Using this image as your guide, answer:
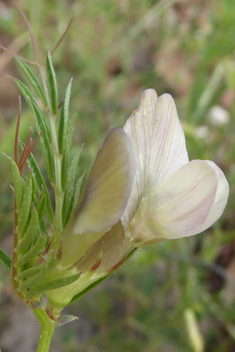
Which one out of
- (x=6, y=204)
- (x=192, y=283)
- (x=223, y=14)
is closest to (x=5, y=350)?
(x=6, y=204)

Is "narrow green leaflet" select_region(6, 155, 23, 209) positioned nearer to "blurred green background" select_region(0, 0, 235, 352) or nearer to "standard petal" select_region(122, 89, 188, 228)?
"standard petal" select_region(122, 89, 188, 228)

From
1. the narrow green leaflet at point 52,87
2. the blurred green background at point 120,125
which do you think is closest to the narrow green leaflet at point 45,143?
the narrow green leaflet at point 52,87

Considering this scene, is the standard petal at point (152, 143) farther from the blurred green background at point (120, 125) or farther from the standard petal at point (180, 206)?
the blurred green background at point (120, 125)

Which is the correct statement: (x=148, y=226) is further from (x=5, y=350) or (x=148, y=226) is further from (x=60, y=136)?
(x=5, y=350)

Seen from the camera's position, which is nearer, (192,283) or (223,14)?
(192,283)

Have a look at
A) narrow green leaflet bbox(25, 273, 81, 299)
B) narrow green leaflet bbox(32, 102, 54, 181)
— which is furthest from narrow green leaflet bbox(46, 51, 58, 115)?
narrow green leaflet bbox(25, 273, 81, 299)

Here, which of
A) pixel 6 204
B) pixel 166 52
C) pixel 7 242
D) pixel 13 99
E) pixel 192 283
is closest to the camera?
pixel 192 283

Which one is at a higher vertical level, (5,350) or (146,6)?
(146,6)
